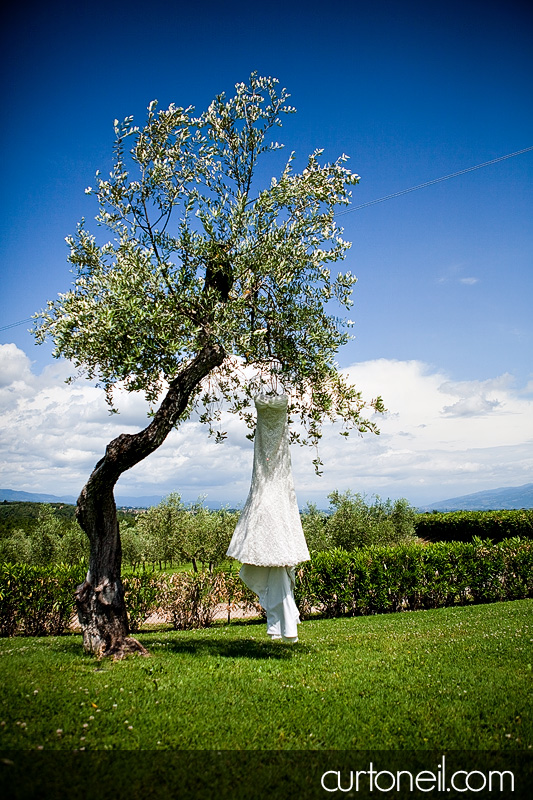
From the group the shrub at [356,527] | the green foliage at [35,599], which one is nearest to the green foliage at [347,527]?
the shrub at [356,527]

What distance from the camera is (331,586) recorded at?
49.3 feet

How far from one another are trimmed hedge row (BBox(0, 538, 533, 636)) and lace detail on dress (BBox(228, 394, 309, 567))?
25.4 feet

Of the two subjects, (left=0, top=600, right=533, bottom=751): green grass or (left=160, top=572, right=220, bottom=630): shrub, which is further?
(left=160, top=572, right=220, bottom=630): shrub

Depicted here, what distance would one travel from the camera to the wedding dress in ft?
24.2

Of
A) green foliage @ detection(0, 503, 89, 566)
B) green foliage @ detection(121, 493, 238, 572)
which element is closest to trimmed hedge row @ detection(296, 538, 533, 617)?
green foliage @ detection(121, 493, 238, 572)

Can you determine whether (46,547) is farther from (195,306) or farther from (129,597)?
(195,306)

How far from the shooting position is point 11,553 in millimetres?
25031

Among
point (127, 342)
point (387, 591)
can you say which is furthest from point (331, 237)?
point (387, 591)

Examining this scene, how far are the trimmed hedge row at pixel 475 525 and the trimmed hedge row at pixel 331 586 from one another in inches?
322

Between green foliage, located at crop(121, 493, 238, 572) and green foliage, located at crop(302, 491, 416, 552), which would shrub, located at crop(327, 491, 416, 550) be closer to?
green foliage, located at crop(302, 491, 416, 552)

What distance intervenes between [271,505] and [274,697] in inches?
99.8

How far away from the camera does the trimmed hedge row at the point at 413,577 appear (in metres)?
15.0

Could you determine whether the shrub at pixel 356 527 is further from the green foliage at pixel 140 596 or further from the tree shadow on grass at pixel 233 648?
the tree shadow on grass at pixel 233 648

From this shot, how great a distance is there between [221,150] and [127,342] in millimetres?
4234
